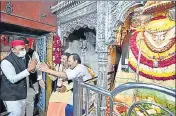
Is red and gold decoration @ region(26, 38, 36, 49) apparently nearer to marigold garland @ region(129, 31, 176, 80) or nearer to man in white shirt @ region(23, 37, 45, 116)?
man in white shirt @ region(23, 37, 45, 116)

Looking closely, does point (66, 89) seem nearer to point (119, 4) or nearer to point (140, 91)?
point (140, 91)

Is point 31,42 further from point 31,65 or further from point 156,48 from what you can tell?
point 156,48

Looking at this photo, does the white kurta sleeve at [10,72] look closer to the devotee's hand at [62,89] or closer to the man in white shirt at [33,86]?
the man in white shirt at [33,86]

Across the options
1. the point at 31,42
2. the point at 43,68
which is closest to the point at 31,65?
the point at 43,68

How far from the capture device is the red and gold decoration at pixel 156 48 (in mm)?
1047

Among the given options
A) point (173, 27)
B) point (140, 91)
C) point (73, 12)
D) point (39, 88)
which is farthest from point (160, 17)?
point (39, 88)

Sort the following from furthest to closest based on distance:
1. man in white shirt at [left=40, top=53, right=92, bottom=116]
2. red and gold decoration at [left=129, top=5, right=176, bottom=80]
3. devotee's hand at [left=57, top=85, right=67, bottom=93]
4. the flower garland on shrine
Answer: the flower garland on shrine
devotee's hand at [left=57, top=85, right=67, bottom=93]
man in white shirt at [left=40, top=53, right=92, bottom=116]
red and gold decoration at [left=129, top=5, right=176, bottom=80]

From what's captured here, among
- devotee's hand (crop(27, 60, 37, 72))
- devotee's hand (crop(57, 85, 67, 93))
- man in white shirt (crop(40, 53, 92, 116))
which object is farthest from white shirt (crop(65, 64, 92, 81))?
devotee's hand (crop(27, 60, 37, 72))

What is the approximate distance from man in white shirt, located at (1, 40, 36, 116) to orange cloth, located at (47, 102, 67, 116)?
25 centimetres

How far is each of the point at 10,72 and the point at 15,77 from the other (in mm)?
55

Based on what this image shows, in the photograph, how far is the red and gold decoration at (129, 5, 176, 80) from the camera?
1047 millimetres

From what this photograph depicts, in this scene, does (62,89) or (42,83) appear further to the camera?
(42,83)

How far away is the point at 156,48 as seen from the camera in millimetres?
1105

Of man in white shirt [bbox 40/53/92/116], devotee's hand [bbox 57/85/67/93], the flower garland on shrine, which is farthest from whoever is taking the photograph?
the flower garland on shrine
